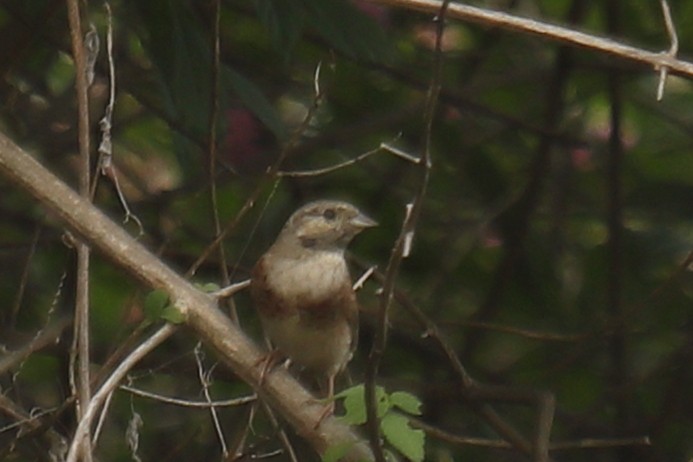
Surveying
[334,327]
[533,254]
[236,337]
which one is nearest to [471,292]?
[533,254]

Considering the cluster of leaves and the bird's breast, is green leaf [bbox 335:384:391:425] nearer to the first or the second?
the cluster of leaves

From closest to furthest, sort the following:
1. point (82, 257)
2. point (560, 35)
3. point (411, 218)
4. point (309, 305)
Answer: point (411, 218) → point (560, 35) → point (82, 257) → point (309, 305)

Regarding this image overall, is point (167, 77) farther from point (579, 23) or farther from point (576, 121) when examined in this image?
point (576, 121)

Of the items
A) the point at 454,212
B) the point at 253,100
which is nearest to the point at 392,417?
the point at 253,100

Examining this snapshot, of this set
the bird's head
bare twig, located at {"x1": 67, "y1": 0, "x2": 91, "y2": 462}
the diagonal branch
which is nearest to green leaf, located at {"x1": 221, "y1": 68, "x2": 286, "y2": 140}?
the bird's head

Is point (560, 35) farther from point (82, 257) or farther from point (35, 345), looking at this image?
point (35, 345)

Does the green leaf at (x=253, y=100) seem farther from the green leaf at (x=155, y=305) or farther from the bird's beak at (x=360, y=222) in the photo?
the green leaf at (x=155, y=305)
